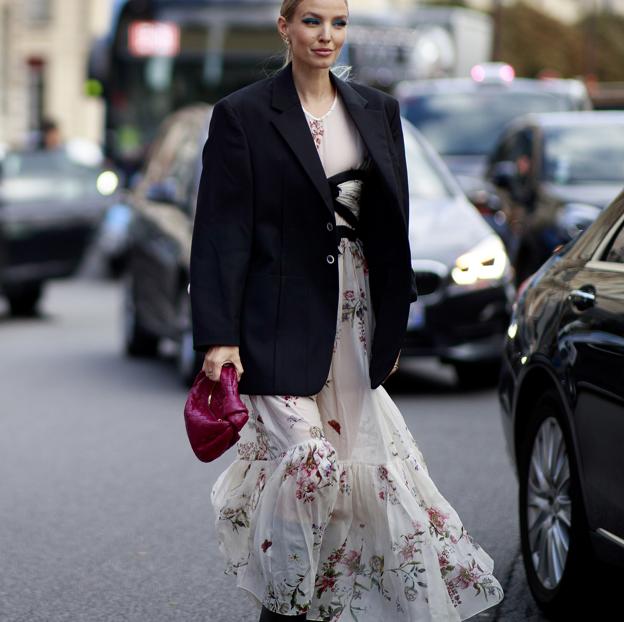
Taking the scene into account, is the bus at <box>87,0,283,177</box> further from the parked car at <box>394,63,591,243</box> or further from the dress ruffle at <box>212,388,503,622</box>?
the dress ruffle at <box>212,388,503,622</box>

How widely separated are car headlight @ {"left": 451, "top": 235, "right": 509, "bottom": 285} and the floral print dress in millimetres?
5793

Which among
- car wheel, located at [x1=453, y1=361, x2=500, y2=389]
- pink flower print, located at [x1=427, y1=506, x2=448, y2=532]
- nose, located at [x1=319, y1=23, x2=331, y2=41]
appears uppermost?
nose, located at [x1=319, y1=23, x2=331, y2=41]

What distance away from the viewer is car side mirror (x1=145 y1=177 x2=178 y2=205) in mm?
11740

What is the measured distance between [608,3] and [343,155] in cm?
9283

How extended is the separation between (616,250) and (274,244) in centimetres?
129

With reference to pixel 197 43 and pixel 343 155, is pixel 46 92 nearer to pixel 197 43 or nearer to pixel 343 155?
pixel 197 43

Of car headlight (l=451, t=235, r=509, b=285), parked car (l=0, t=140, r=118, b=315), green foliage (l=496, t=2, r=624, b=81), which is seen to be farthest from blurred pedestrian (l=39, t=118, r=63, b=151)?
green foliage (l=496, t=2, r=624, b=81)

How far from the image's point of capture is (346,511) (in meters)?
4.53

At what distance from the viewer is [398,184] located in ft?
15.0

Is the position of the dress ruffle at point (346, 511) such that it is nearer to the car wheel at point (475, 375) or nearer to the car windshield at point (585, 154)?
the car wheel at point (475, 375)

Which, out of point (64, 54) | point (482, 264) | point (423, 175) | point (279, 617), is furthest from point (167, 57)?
point (64, 54)

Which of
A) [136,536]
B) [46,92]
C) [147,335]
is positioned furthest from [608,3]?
[136,536]

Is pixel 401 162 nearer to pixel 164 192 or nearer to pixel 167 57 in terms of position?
pixel 164 192

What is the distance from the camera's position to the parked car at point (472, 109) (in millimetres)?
17406
